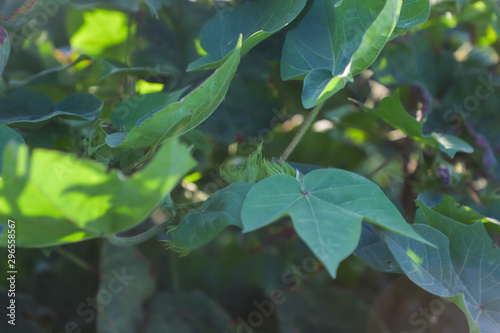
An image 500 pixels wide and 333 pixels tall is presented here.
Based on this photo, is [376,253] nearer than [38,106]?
Yes

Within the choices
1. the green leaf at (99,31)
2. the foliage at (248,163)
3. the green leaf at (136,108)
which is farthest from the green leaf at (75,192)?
the green leaf at (99,31)

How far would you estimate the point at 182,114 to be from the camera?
511mm

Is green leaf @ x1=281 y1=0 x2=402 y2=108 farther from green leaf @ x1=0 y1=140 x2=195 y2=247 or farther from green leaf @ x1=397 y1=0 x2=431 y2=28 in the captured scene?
green leaf @ x1=0 y1=140 x2=195 y2=247

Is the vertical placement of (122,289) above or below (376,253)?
below

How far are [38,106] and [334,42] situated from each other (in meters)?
0.42

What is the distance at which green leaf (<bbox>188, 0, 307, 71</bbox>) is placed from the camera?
64 cm

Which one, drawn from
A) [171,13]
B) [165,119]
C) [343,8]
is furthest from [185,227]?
[171,13]

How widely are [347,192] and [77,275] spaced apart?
2.02ft

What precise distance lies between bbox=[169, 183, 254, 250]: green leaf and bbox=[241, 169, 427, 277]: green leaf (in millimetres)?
34

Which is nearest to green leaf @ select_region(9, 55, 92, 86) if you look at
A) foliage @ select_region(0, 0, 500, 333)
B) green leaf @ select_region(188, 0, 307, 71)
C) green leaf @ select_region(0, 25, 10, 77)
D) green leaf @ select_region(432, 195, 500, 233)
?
foliage @ select_region(0, 0, 500, 333)

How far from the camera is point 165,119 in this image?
0.51m

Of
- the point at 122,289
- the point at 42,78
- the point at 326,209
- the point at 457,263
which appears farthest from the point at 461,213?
the point at 42,78

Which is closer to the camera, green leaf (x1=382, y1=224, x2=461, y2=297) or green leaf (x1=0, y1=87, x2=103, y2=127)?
green leaf (x1=382, y1=224, x2=461, y2=297)

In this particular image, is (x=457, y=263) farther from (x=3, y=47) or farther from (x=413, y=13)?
(x=3, y=47)
